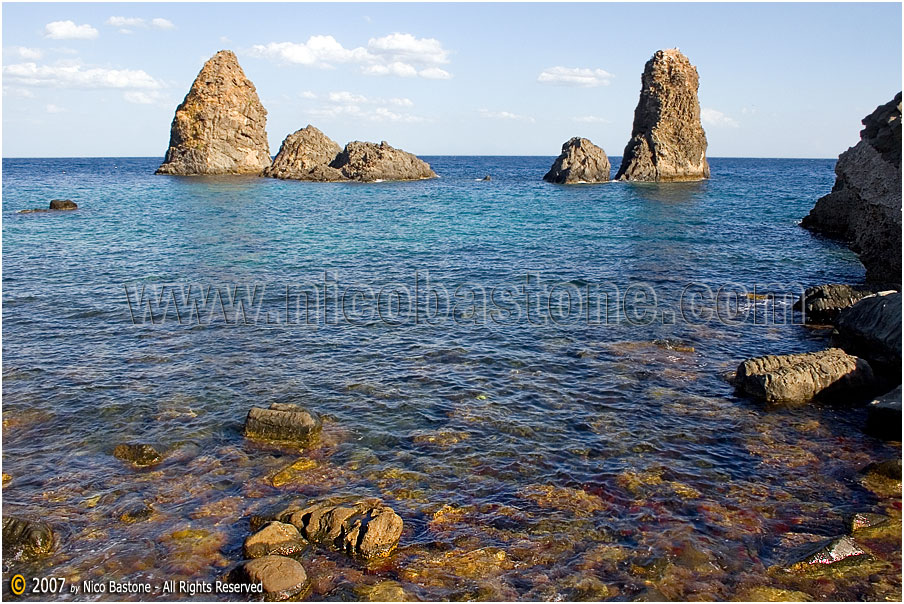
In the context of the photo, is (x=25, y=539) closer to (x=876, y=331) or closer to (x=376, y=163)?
(x=876, y=331)

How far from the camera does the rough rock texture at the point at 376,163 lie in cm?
10575

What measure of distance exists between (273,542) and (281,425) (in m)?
4.53

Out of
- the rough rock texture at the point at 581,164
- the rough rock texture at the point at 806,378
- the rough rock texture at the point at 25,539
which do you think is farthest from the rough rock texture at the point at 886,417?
the rough rock texture at the point at 581,164

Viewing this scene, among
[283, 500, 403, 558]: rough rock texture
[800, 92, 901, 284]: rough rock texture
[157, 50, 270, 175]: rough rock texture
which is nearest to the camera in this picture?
[283, 500, 403, 558]: rough rock texture

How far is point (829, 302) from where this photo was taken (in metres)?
24.4

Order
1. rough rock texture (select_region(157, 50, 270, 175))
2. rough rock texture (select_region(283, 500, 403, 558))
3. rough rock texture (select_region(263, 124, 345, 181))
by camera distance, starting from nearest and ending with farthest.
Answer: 1. rough rock texture (select_region(283, 500, 403, 558))
2. rough rock texture (select_region(263, 124, 345, 181))
3. rough rock texture (select_region(157, 50, 270, 175))

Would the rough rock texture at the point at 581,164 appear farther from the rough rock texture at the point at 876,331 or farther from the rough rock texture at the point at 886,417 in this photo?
the rough rock texture at the point at 886,417

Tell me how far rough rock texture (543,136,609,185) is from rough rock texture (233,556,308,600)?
95.7 metres

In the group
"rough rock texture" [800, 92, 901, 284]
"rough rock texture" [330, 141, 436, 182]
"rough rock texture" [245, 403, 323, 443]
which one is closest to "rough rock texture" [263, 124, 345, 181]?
"rough rock texture" [330, 141, 436, 182]

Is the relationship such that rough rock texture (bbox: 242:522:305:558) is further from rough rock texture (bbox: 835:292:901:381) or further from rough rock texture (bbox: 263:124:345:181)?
rough rock texture (bbox: 263:124:345:181)

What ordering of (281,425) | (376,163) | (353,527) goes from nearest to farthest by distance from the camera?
Answer: 1. (353,527)
2. (281,425)
3. (376,163)

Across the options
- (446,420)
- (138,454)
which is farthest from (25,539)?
(446,420)

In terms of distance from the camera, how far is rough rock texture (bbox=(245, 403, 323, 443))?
1504cm

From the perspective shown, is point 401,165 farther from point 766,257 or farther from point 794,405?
point 794,405
